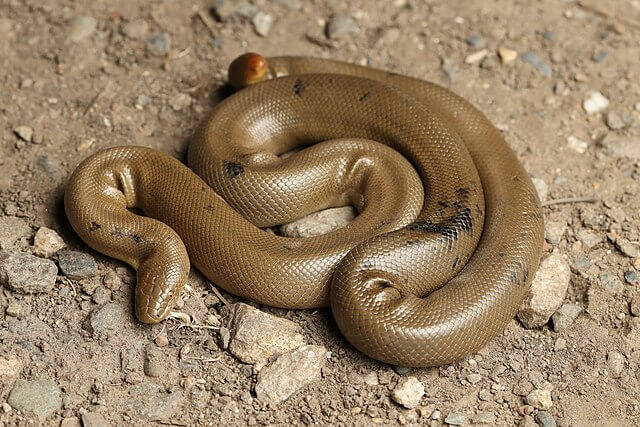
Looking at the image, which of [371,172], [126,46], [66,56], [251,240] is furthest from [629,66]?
[66,56]

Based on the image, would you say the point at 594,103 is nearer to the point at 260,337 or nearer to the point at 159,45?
the point at 260,337

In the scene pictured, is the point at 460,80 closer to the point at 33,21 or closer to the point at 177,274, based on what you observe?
the point at 177,274

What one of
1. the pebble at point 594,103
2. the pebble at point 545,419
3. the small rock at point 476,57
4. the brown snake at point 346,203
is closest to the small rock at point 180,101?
the brown snake at point 346,203

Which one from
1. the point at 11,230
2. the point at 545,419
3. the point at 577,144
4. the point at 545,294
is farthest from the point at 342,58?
the point at 545,419

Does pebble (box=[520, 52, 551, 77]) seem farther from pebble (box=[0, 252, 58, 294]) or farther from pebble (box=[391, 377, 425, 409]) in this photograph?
pebble (box=[0, 252, 58, 294])

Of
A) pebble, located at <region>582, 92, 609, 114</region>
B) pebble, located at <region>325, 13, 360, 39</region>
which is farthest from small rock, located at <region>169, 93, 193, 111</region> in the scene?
pebble, located at <region>582, 92, 609, 114</region>
